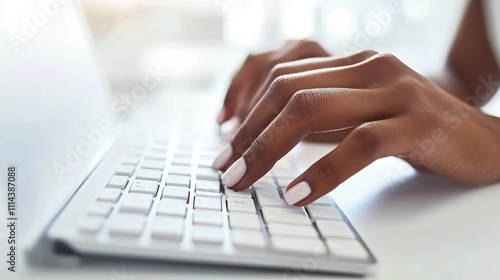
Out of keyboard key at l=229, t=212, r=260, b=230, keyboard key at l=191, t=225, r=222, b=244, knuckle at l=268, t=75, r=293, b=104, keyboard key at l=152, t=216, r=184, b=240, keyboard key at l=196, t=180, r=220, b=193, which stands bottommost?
keyboard key at l=196, t=180, r=220, b=193

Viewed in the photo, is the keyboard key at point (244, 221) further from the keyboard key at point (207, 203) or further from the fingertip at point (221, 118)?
the fingertip at point (221, 118)

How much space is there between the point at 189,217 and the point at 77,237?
8 cm

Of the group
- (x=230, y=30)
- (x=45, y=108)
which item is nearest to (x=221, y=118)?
(x=45, y=108)

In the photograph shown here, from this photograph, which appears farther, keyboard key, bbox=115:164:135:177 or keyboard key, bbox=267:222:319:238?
keyboard key, bbox=115:164:135:177

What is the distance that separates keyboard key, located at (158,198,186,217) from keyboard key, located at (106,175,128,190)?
0.17 ft

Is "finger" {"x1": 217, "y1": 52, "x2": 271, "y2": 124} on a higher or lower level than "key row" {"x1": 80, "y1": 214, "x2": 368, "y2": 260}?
lower

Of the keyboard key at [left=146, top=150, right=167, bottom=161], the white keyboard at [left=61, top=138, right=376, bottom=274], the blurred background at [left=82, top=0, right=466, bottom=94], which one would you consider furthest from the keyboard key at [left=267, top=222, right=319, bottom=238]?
the blurred background at [left=82, top=0, right=466, bottom=94]

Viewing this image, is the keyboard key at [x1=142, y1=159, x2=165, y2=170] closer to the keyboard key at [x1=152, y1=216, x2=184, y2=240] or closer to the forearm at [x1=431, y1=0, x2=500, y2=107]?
the keyboard key at [x1=152, y1=216, x2=184, y2=240]

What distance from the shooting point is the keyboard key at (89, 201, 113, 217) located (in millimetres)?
296

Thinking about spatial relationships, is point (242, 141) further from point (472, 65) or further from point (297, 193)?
point (472, 65)

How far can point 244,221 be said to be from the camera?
32 cm

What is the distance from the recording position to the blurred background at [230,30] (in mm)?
1157

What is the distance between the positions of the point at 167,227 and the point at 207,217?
0.04 m

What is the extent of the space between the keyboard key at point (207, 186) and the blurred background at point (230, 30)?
2.47ft
